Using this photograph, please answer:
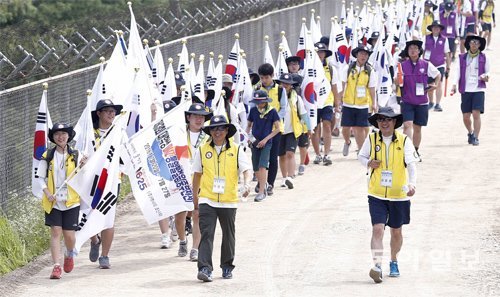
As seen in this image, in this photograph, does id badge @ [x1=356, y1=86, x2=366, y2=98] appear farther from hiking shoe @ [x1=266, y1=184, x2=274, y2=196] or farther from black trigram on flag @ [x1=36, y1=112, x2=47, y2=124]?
black trigram on flag @ [x1=36, y1=112, x2=47, y2=124]

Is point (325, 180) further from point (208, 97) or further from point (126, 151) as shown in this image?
point (126, 151)

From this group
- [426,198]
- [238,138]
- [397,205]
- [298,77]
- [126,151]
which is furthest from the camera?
[298,77]

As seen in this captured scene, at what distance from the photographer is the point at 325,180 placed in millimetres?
21703

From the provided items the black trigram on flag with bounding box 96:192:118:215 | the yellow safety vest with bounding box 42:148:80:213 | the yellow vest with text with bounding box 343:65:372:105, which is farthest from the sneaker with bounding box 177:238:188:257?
the yellow vest with text with bounding box 343:65:372:105

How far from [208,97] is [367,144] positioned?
508 centimetres

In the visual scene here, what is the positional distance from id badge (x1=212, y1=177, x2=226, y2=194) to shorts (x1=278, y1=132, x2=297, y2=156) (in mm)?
6024

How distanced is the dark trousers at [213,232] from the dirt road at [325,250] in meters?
0.25

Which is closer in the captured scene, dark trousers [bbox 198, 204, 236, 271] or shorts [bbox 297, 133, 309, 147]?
dark trousers [bbox 198, 204, 236, 271]

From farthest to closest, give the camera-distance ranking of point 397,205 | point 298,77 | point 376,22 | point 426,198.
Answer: point 376,22
point 298,77
point 426,198
point 397,205

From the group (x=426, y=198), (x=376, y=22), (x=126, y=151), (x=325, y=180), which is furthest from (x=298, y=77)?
(x=376, y=22)

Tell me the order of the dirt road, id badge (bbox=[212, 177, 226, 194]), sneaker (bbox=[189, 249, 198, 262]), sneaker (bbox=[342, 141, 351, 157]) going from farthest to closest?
sneaker (bbox=[342, 141, 351, 157])
sneaker (bbox=[189, 249, 198, 262])
id badge (bbox=[212, 177, 226, 194])
the dirt road

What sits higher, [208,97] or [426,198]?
[208,97]

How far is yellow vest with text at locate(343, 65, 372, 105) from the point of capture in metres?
22.8

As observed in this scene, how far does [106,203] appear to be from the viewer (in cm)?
1565
